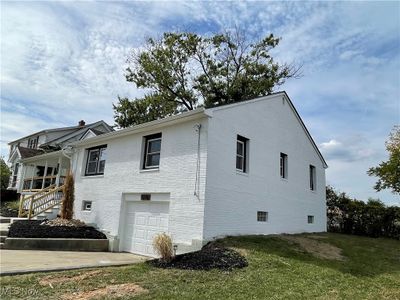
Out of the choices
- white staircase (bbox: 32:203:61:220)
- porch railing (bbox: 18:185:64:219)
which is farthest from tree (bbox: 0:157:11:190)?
white staircase (bbox: 32:203:61:220)

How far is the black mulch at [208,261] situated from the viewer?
8086mm

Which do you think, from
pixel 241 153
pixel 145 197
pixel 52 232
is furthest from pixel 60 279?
pixel 241 153

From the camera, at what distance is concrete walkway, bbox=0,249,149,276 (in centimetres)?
829

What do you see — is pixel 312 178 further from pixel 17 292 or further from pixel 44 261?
pixel 17 292

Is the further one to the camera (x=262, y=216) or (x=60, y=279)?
(x=262, y=216)

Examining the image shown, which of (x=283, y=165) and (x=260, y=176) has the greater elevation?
(x=283, y=165)

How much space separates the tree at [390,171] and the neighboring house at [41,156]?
2038 cm

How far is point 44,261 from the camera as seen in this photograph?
9688 millimetres

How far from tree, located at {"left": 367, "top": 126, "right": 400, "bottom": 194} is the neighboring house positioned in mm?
20381

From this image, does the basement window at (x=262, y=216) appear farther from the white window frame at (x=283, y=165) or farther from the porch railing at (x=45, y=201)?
the porch railing at (x=45, y=201)

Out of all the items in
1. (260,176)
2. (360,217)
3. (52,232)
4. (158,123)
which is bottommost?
(52,232)

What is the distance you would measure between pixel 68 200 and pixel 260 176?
924 centimetres

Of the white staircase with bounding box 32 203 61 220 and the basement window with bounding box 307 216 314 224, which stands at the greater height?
the basement window with bounding box 307 216 314 224

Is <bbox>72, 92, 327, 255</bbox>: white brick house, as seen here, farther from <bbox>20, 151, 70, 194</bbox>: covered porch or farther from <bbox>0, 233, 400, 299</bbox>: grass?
<bbox>20, 151, 70, 194</bbox>: covered porch
